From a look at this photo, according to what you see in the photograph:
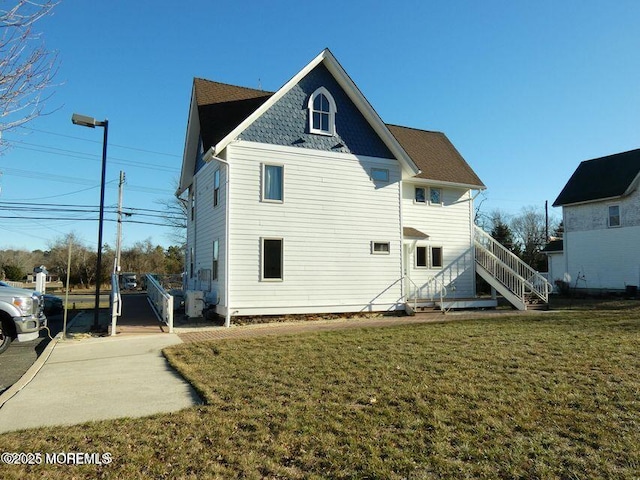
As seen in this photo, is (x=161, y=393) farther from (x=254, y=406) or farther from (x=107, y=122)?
(x=107, y=122)

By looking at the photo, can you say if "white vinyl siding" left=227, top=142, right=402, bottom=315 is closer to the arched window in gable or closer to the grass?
the arched window in gable

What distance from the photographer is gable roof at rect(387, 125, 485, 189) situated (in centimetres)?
1939

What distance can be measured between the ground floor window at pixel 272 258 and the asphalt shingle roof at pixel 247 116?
378 centimetres

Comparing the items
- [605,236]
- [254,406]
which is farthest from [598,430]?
[605,236]

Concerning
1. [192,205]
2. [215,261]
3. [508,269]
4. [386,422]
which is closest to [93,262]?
[192,205]

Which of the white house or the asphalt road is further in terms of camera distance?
the white house

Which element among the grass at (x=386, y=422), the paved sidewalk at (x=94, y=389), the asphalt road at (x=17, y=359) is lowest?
the asphalt road at (x=17, y=359)

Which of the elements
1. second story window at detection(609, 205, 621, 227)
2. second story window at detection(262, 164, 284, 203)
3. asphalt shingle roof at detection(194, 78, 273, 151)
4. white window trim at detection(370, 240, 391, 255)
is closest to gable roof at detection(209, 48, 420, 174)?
asphalt shingle roof at detection(194, 78, 273, 151)

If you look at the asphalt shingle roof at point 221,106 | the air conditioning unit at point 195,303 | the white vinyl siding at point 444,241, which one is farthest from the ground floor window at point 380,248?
the asphalt shingle roof at point 221,106

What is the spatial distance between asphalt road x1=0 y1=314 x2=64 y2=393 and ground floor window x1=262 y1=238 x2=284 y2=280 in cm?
618

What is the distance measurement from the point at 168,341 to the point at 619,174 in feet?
88.3

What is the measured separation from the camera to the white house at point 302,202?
14.1 m

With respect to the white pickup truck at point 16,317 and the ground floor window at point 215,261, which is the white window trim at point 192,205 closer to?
the ground floor window at point 215,261

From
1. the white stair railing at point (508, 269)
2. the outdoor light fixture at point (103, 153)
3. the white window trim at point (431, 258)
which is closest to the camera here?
the outdoor light fixture at point (103, 153)
